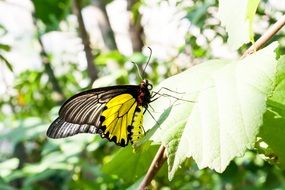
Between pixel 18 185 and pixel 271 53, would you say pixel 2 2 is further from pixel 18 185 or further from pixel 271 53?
pixel 271 53

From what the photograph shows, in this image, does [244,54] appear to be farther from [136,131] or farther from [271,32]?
[136,131]

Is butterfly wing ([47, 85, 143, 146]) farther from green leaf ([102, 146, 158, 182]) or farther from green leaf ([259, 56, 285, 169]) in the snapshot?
green leaf ([259, 56, 285, 169])

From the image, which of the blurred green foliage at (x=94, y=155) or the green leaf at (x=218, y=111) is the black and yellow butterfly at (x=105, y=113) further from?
the green leaf at (x=218, y=111)

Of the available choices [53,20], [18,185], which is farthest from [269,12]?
[18,185]

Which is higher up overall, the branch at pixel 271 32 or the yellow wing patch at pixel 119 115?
the branch at pixel 271 32

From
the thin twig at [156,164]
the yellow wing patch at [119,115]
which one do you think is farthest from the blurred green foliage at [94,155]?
the thin twig at [156,164]

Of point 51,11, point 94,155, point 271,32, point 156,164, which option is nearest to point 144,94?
point 156,164

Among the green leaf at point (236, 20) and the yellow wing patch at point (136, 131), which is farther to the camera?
the yellow wing patch at point (136, 131)
